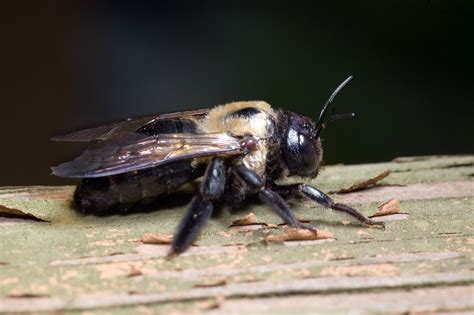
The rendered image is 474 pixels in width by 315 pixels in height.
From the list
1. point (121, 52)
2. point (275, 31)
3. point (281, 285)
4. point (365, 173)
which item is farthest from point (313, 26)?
point (281, 285)

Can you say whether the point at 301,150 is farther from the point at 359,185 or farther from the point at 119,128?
the point at 119,128

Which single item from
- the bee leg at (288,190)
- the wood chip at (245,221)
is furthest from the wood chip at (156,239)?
the bee leg at (288,190)

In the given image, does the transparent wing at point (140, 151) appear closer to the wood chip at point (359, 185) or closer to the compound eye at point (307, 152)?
the compound eye at point (307, 152)

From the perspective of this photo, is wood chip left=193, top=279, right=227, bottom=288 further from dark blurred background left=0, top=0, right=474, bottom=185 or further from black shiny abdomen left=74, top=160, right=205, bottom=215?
dark blurred background left=0, top=0, right=474, bottom=185

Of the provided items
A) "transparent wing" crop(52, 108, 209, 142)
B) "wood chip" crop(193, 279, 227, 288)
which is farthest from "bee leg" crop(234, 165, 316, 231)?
"wood chip" crop(193, 279, 227, 288)

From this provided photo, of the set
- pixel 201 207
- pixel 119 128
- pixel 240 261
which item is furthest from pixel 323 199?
pixel 119 128

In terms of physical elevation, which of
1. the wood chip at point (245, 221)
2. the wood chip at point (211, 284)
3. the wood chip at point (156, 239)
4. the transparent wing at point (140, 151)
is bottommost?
the wood chip at point (245, 221)

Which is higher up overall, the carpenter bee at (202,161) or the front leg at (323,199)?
the carpenter bee at (202,161)
